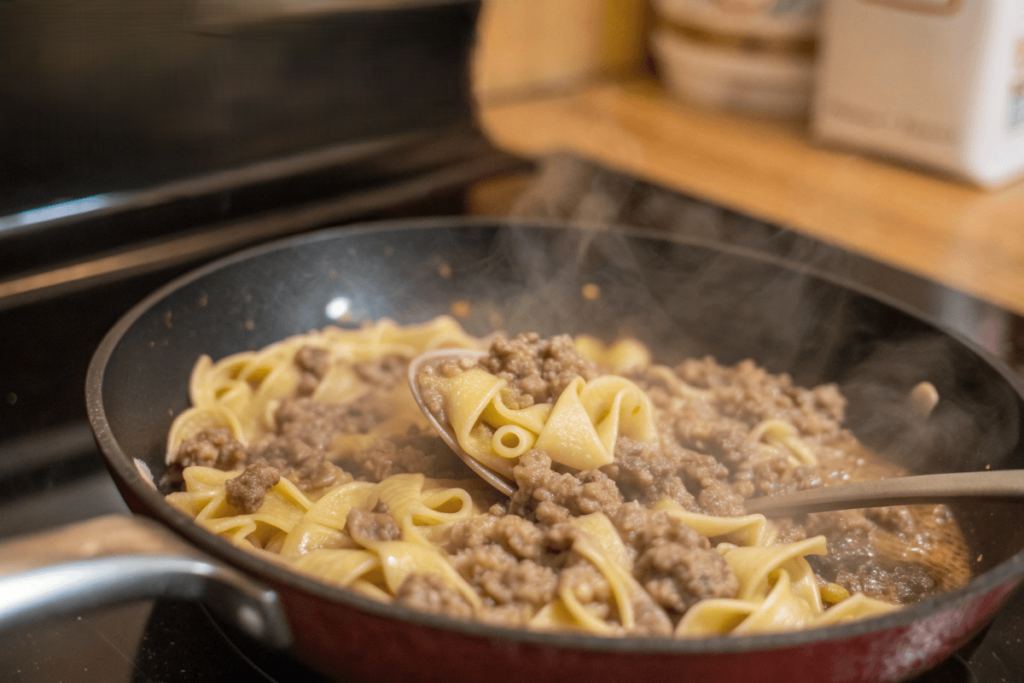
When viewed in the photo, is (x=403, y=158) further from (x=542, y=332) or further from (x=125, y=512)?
(x=125, y=512)

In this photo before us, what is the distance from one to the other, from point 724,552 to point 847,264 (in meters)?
1.51

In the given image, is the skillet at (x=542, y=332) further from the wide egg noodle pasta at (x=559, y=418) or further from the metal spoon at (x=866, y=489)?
the wide egg noodle pasta at (x=559, y=418)

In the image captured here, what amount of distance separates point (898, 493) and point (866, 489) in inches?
3.0

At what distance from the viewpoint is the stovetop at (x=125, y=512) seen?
5.29ft

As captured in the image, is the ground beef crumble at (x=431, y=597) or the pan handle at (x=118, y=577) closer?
the pan handle at (x=118, y=577)

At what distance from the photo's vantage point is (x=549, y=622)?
1.53 meters

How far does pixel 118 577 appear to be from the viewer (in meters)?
1.13

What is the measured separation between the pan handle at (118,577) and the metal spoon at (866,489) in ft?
2.71

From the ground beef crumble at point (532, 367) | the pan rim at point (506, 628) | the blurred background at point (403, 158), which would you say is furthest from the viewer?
the blurred background at point (403, 158)

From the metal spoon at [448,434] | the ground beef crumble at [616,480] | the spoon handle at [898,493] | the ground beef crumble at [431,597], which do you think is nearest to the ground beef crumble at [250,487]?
the ground beef crumble at [616,480]

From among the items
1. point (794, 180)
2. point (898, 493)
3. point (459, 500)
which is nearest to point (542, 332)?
point (459, 500)

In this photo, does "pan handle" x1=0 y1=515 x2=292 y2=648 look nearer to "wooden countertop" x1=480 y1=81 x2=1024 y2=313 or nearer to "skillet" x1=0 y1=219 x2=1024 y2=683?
"skillet" x1=0 y1=219 x2=1024 y2=683

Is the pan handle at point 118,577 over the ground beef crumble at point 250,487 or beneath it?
over

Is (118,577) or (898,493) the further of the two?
(898,493)
